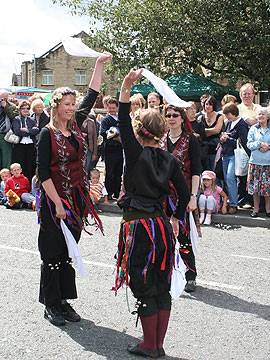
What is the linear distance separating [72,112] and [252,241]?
13.7 feet

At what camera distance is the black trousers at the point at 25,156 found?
36.0 feet

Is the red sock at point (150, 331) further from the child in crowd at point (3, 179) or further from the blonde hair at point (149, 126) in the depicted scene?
the child in crowd at point (3, 179)

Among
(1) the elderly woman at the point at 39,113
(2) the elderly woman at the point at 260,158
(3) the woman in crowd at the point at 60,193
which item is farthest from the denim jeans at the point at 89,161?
(3) the woman in crowd at the point at 60,193

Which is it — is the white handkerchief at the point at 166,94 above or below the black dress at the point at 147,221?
above

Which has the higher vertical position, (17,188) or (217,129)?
(217,129)

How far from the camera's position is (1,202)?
35.0 ft

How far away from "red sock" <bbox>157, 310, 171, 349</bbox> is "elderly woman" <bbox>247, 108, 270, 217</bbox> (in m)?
5.30

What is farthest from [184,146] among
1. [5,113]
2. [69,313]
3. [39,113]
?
[5,113]

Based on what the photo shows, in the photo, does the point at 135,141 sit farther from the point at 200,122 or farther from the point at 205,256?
the point at 200,122

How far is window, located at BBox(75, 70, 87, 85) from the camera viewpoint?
58.5 meters

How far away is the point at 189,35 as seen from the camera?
2164cm

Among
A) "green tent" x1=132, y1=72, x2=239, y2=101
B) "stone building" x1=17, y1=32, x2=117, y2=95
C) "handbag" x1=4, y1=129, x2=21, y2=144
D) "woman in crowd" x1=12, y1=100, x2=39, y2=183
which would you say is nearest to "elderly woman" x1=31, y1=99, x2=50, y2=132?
"woman in crowd" x1=12, y1=100, x2=39, y2=183

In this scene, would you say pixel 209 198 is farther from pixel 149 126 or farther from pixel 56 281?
pixel 149 126

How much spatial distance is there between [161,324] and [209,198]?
210 inches
